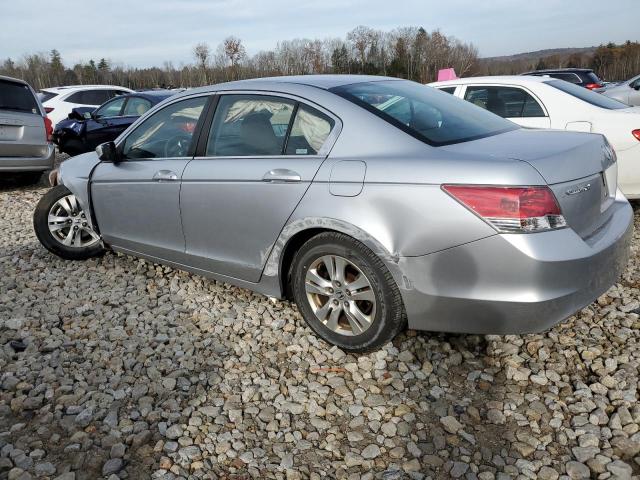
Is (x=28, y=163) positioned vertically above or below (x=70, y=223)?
above

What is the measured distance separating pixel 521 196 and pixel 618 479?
123cm

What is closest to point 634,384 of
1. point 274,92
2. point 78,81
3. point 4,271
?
point 274,92

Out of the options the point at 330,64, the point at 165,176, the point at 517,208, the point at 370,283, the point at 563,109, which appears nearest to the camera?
the point at 517,208

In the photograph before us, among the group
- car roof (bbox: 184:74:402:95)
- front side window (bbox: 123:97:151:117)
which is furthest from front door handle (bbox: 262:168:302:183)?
front side window (bbox: 123:97:151:117)

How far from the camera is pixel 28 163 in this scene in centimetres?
837

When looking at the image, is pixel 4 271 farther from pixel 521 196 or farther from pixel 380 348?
pixel 521 196

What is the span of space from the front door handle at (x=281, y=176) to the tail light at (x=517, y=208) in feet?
3.45

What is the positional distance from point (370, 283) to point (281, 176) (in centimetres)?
82

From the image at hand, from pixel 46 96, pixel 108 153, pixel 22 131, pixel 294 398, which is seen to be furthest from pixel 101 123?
pixel 294 398

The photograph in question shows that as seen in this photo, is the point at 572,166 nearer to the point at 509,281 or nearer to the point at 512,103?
the point at 509,281

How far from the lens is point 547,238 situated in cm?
244

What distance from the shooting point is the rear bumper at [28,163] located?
26.7 ft

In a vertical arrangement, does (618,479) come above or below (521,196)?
below

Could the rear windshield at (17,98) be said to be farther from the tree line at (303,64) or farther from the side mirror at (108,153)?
the tree line at (303,64)
